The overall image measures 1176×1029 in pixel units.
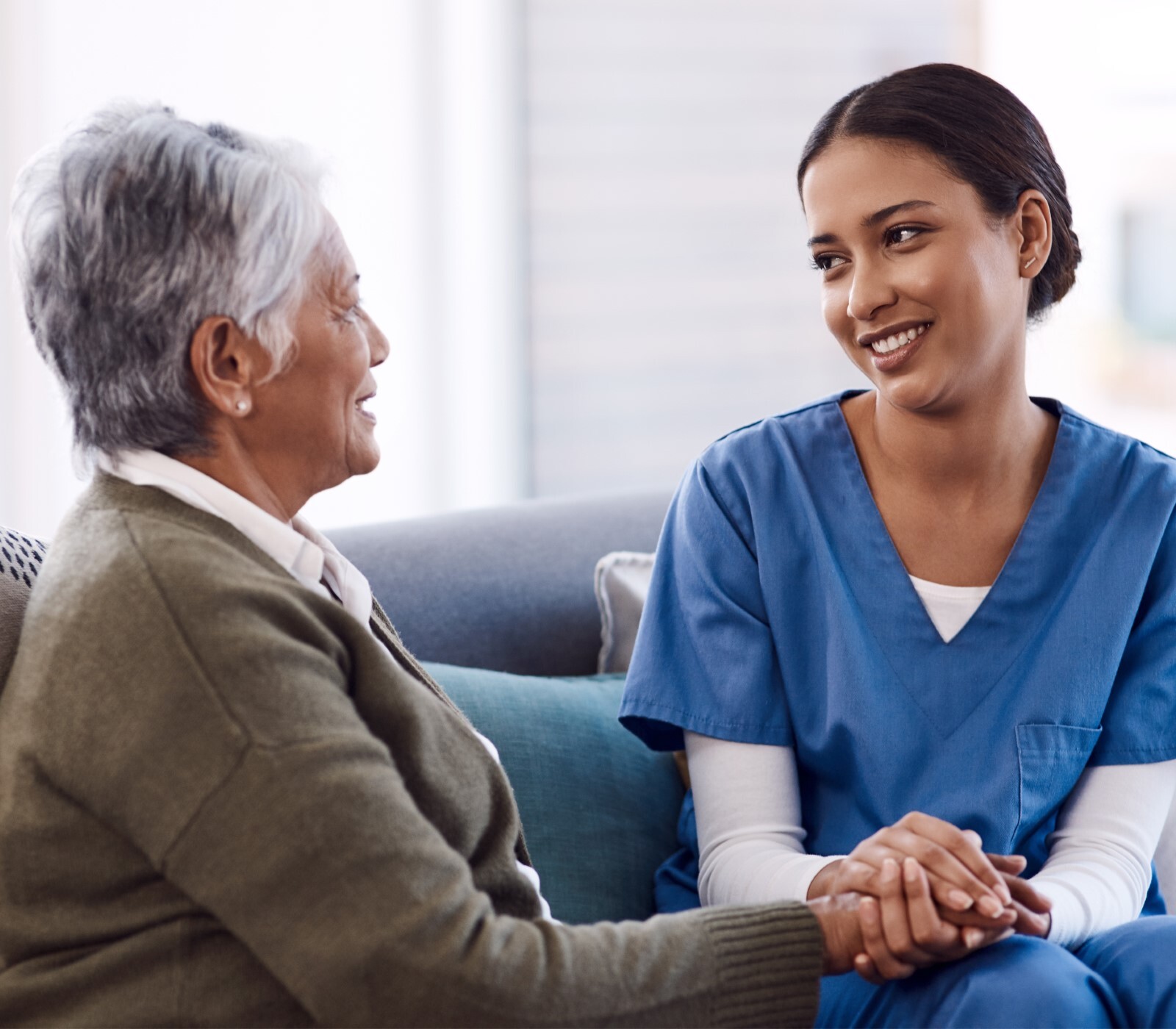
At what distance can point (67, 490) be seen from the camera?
2.36 m

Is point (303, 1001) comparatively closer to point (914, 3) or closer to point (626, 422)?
point (626, 422)

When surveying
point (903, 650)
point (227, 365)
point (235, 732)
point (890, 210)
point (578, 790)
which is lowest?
point (578, 790)

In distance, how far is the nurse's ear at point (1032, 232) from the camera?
1.38 metres

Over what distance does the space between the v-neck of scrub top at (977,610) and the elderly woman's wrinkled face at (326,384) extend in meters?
0.55

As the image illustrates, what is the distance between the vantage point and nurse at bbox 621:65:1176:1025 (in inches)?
52.4

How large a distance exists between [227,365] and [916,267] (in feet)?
2.28

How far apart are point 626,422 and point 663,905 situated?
1.56 m

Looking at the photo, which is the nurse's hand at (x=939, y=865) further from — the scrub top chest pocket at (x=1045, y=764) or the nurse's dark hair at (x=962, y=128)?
the nurse's dark hair at (x=962, y=128)

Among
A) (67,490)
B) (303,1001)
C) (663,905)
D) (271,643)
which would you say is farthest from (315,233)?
(67,490)

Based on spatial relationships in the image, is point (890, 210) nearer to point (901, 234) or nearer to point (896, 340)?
point (901, 234)

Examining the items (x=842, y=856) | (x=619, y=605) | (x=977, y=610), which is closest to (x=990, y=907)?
(x=842, y=856)

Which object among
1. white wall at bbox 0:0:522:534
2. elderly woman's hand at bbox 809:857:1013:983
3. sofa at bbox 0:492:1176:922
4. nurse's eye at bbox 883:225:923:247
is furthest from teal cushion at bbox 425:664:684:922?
white wall at bbox 0:0:522:534

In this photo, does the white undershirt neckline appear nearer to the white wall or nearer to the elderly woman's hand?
the elderly woman's hand

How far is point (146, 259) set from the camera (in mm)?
958
